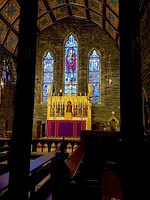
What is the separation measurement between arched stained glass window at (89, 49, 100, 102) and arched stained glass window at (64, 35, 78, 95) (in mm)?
1058

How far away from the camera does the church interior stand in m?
1.52

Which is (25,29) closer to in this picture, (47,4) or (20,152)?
(20,152)

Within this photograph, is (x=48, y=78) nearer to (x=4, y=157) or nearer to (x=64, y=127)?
(x=64, y=127)

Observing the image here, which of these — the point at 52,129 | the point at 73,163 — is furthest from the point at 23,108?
the point at 52,129

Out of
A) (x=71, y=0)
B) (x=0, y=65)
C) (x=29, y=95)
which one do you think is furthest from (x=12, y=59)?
(x=29, y=95)

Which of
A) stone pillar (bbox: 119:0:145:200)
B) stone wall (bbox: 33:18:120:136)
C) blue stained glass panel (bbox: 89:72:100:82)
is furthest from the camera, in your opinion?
blue stained glass panel (bbox: 89:72:100:82)

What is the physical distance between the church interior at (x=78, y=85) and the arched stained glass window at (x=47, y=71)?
0.01 m

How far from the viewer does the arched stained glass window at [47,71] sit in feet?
40.5

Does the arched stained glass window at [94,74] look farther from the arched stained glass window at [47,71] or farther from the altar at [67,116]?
the arched stained glass window at [47,71]

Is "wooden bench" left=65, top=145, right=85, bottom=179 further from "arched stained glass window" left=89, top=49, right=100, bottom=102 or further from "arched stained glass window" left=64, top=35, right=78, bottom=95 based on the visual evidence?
"arched stained glass window" left=64, top=35, right=78, bottom=95

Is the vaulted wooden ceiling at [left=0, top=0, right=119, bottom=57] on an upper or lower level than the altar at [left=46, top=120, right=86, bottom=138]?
upper

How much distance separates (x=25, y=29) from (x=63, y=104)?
8.80 m

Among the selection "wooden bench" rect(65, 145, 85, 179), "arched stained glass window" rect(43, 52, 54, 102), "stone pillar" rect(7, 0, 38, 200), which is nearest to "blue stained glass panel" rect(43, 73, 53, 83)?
"arched stained glass window" rect(43, 52, 54, 102)

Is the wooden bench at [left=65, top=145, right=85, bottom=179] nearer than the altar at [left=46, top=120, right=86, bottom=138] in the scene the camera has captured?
Yes
